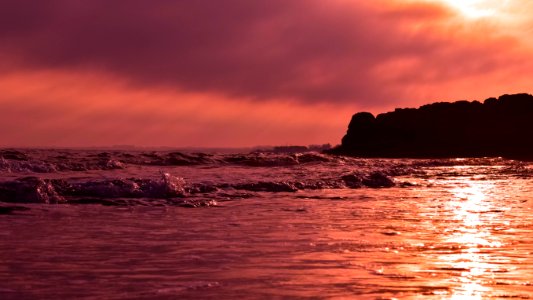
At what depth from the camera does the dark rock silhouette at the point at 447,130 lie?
199 ft

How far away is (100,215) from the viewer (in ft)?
41.1

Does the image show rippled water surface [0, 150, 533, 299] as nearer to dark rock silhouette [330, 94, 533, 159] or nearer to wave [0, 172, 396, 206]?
wave [0, 172, 396, 206]

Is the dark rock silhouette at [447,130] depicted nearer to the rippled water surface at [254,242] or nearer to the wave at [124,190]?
the wave at [124,190]

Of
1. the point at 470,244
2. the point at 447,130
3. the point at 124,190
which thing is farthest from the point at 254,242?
the point at 447,130

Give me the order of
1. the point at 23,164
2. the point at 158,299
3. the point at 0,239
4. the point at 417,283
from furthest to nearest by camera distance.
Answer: the point at 23,164, the point at 0,239, the point at 417,283, the point at 158,299

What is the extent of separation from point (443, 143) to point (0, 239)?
5723 cm

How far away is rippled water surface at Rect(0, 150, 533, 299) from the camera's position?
21.7 ft

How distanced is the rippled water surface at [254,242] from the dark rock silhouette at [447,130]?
42964 mm

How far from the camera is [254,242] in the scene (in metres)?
9.34

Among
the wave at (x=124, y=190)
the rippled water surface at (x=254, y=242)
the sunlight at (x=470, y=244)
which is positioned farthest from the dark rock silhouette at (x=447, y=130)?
the sunlight at (x=470, y=244)

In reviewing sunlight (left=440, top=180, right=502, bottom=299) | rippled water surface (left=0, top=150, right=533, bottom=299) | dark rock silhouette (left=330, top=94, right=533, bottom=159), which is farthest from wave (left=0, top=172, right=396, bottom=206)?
dark rock silhouette (left=330, top=94, right=533, bottom=159)

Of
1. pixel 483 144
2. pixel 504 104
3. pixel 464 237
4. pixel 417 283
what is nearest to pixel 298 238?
pixel 464 237

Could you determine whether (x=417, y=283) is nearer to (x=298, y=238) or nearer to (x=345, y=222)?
(x=298, y=238)

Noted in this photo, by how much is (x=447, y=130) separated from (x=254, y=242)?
59.1m
